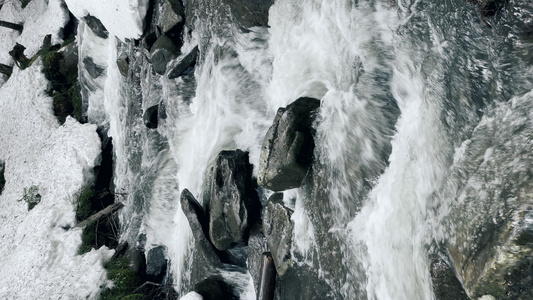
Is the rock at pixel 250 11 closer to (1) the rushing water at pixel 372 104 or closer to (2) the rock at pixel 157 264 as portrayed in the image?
(1) the rushing water at pixel 372 104

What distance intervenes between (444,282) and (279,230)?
2.09 metres

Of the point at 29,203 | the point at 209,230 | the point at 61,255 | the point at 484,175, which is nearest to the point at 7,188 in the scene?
the point at 29,203

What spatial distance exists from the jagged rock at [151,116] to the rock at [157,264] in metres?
2.12

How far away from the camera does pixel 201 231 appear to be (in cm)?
571

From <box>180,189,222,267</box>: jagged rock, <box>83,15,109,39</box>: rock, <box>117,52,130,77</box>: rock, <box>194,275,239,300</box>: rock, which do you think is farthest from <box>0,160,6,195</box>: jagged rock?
<box>194,275,239,300</box>: rock

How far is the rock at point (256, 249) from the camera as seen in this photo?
17.0ft

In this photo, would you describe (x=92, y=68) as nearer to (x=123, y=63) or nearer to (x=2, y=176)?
(x=123, y=63)

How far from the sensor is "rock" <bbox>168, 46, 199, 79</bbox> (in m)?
6.51

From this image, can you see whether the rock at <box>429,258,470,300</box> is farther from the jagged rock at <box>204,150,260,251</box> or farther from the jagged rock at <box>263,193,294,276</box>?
the jagged rock at <box>204,150,260,251</box>

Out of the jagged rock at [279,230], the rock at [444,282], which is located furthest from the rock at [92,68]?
the rock at [444,282]

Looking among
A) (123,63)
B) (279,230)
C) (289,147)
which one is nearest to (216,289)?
(279,230)

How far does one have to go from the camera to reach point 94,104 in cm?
1082

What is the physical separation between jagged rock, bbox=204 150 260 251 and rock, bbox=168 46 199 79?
5.89 feet

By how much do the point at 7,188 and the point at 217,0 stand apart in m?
9.46
